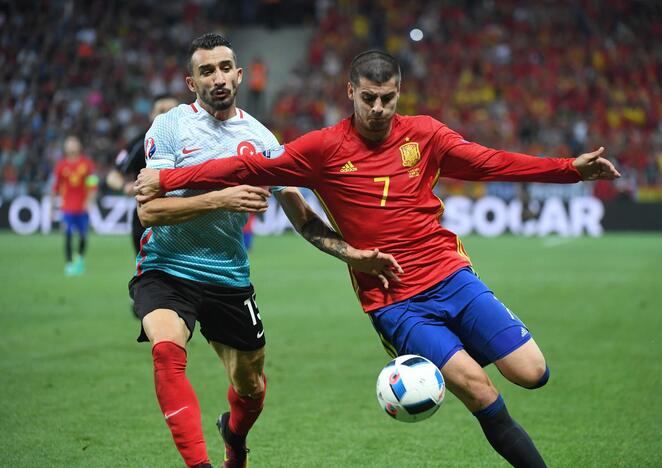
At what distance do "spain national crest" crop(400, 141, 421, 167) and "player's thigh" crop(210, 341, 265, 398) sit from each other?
4.48 ft

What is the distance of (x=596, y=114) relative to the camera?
2822 cm

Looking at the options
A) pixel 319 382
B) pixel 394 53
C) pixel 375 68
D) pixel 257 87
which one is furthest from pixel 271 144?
pixel 394 53

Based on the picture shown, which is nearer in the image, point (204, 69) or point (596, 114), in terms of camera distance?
point (204, 69)

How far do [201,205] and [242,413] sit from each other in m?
1.41

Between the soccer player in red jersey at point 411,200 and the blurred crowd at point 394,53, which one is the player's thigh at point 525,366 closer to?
the soccer player in red jersey at point 411,200

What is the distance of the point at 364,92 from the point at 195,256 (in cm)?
131

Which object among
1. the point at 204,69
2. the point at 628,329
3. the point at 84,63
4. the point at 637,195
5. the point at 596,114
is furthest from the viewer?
the point at 84,63

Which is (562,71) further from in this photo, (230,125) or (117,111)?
(230,125)

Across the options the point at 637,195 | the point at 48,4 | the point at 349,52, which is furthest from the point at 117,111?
the point at 637,195

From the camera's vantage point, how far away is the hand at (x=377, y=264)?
4723mm

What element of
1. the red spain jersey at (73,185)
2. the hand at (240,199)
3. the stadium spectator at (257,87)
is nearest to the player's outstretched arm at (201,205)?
the hand at (240,199)

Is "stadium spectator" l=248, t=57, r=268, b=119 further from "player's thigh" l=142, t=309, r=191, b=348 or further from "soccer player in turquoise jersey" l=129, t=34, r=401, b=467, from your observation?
"player's thigh" l=142, t=309, r=191, b=348

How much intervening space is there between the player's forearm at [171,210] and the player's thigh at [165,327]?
0.47 metres

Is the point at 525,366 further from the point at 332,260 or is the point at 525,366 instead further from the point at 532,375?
the point at 332,260
